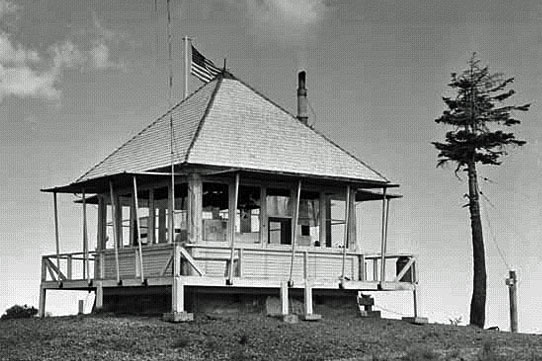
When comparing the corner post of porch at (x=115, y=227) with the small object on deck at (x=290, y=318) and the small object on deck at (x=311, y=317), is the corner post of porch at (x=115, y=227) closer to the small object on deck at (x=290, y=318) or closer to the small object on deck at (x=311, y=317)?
the small object on deck at (x=290, y=318)

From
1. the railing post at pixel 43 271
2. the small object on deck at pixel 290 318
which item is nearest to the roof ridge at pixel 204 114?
the small object on deck at pixel 290 318

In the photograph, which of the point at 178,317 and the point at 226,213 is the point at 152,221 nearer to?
the point at 226,213

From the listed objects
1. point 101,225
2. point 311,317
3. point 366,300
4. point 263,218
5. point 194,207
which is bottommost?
point 311,317

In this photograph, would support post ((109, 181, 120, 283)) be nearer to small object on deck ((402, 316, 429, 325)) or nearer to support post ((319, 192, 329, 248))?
support post ((319, 192, 329, 248))

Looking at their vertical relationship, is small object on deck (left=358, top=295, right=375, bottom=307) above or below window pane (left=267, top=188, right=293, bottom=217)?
below

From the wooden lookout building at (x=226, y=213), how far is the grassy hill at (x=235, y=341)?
7.26 ft

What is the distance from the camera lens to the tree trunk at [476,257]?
41.7 metres

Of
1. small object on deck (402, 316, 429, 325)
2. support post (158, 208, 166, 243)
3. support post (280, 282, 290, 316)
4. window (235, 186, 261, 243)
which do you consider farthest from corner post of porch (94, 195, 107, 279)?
small object on deck (402, 316, 429, 325)

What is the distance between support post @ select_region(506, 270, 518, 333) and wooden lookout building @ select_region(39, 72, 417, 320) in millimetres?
7062

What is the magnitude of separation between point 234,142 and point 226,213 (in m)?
2.30

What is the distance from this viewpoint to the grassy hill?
26.7m

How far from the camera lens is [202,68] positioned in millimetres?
39062

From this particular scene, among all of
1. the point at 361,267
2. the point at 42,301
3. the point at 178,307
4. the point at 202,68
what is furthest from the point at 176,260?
the point at 202,68

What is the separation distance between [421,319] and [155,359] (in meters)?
13.1
